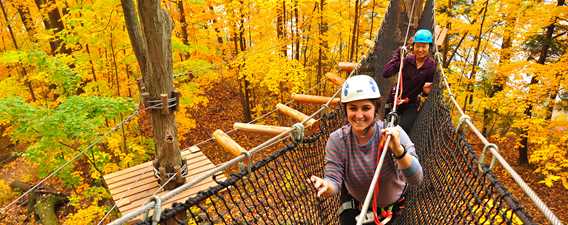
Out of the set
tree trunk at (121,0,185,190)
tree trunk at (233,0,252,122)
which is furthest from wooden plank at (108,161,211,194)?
tree trunk at (233,0,252,122)

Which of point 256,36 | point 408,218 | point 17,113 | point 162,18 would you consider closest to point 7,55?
point 17,113

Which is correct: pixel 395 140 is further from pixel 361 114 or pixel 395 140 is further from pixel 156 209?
pixel 156 209

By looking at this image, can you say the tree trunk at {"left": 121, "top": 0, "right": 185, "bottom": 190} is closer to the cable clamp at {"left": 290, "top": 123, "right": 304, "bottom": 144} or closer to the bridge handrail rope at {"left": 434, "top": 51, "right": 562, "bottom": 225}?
the cable clamp at {"left": 290, "top": 123, "right": 304, "bottom": 144}

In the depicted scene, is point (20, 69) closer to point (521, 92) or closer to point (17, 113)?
point (17, 113)

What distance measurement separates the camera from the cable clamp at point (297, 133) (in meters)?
2.14

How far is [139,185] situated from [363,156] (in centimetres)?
315

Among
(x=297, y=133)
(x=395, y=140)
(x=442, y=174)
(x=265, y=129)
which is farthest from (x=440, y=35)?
(x=395, y=140)

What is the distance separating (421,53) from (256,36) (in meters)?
6.76

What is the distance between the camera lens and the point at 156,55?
11.3ft

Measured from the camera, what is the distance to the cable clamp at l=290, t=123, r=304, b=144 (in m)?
2.14

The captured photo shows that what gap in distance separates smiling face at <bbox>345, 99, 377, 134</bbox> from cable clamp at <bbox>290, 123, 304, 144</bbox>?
556mm

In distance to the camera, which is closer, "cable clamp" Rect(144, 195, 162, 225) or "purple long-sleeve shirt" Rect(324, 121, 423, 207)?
"cable clamp" Rect(144, 195, 162, 225)

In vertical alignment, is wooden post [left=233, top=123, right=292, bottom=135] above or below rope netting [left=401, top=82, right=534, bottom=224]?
above

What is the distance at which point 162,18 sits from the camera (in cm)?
341
